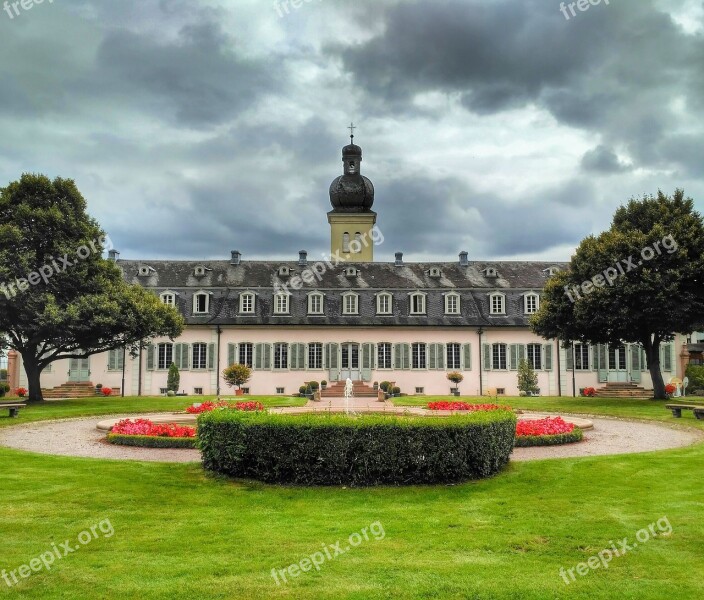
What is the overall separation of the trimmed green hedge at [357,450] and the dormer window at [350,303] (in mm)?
29010

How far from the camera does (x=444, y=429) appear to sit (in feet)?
36.1

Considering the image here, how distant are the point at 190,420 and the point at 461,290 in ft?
81.9

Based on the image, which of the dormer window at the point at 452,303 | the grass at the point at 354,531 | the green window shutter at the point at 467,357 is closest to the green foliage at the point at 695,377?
the green window shutter at the point at 467,357

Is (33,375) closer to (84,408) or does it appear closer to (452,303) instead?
(84,408)

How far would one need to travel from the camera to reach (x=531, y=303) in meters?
40.6

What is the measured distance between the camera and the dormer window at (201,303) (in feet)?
131

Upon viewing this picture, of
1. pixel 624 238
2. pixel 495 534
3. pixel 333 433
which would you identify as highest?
pixel 624 238

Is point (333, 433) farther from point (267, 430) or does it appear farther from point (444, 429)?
point (444, 429)

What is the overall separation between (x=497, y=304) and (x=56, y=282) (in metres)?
25.7

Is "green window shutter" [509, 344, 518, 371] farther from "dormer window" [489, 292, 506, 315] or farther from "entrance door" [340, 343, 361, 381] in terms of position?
"entrance door" [340, 343, 361, 381]

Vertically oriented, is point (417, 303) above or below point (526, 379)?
above

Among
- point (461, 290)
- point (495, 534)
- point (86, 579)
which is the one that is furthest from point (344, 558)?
point (461, 290)

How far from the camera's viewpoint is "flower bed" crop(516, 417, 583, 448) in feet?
51.2

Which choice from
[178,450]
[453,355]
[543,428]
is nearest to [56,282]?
[178,450]
